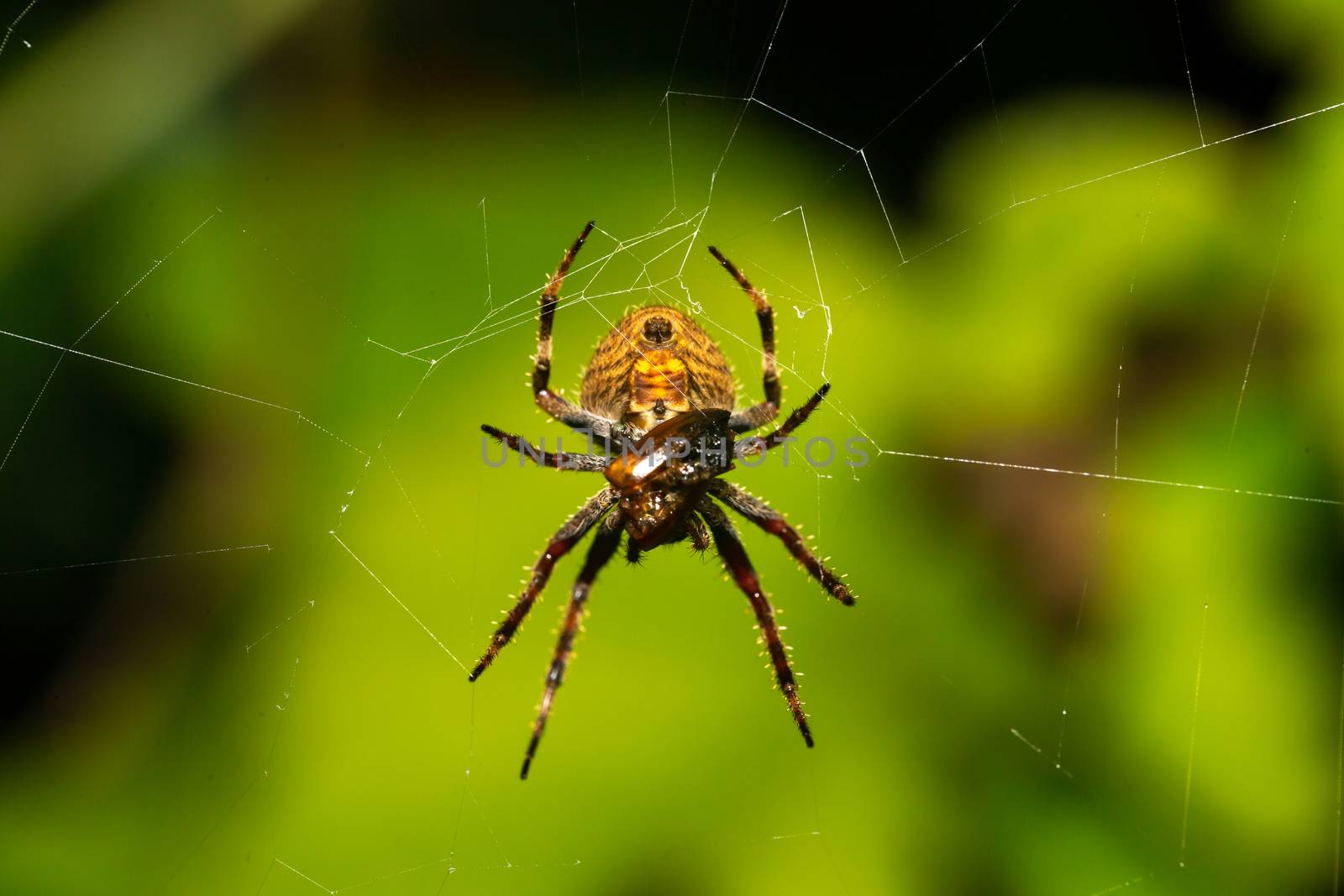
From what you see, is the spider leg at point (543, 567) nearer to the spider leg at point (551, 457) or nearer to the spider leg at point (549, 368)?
the spider leg at point (551, 457)

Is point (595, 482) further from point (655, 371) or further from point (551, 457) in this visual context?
point (655, 371)

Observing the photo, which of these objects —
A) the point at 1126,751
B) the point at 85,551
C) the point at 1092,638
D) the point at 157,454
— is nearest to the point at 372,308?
the point at 157,454

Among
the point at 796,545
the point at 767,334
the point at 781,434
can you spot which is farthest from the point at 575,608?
the point at 767,334

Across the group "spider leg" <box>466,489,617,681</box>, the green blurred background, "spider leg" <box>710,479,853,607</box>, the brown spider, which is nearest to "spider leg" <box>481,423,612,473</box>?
the brown spider

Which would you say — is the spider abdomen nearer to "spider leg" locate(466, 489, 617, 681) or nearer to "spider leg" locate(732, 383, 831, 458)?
"spider leg" locate(732, 383, 831, 458)

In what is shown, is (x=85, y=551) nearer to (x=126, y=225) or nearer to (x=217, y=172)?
(x=126, y=225)
